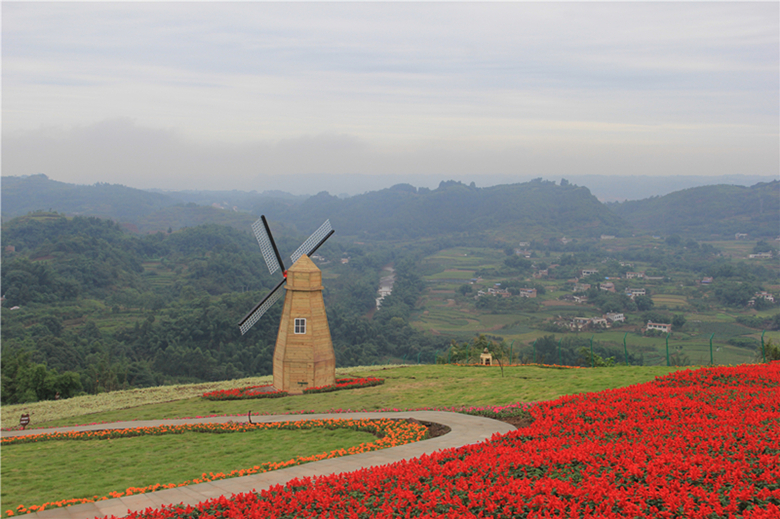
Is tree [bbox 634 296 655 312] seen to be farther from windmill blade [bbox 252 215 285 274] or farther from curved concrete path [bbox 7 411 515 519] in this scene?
curved concrete path [bbox 7 411 515 519]

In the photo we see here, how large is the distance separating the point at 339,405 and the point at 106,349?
56884 millimetres

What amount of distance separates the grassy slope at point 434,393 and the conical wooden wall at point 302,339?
5.05 ft

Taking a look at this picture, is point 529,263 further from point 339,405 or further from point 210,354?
point 339,405

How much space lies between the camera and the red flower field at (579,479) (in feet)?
21.9

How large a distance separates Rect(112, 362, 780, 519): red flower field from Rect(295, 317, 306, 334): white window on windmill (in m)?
14.6

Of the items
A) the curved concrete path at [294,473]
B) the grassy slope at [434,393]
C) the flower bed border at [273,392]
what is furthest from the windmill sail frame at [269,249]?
the curved concrete path at [294,473]

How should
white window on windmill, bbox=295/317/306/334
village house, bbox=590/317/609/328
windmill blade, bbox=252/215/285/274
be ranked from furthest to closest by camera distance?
village house, bbox=590/317/609/328
windmill blade, bbox=252/215/285/274
white window on windmill, bbox=295/317/306/334

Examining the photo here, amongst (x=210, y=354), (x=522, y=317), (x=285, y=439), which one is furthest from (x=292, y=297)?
(x=522, y=317)

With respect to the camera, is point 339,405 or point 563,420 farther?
point 339,405

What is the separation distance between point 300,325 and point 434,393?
7.46 metres

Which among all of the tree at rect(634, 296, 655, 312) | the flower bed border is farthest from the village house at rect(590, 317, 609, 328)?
the flower bed border

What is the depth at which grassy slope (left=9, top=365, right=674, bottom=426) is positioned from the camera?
17.3 m

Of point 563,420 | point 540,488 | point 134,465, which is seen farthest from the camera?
point 134,465

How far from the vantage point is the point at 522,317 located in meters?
106
